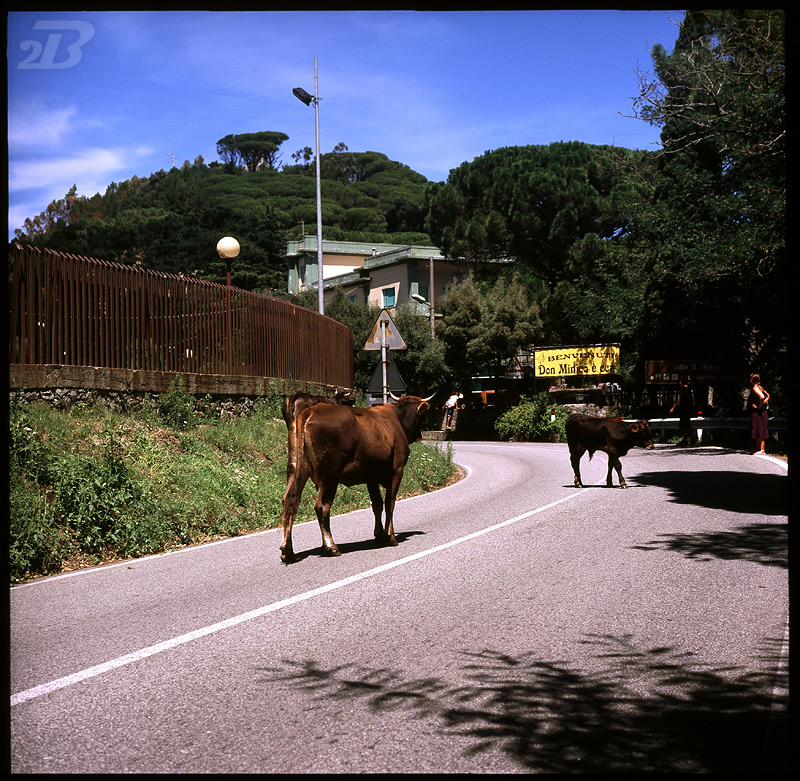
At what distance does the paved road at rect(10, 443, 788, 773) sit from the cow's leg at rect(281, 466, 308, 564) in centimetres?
30

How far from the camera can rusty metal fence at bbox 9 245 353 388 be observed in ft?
44.8

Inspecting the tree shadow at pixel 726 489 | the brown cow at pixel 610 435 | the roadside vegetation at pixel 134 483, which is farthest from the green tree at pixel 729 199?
the roadside vegetation at pixel 134 483

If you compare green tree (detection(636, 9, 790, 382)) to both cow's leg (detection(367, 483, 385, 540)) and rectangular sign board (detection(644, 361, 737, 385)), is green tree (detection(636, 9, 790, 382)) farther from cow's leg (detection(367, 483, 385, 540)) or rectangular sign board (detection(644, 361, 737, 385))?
cow's leg (detection(367, 483, 385, 540))

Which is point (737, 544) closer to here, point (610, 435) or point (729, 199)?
point (610, 435)

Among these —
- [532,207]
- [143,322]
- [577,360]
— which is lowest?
[143,322]

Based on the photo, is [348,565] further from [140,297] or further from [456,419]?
[456,419]

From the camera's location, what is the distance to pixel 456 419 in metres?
47.2

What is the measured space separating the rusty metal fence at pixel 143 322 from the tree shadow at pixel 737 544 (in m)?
9.42

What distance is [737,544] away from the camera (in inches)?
381

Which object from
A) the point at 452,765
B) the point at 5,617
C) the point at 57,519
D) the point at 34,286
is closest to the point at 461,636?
the point at 452,765

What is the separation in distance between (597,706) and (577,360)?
34064 millimetres

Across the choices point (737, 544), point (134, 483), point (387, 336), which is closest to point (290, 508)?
point (134, 483)

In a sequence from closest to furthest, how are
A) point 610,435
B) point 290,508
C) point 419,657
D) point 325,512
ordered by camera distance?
1. point 419,657
2. point 290,508
3. point 325,512
4. point 610,435

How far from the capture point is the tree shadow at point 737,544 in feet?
29.3
